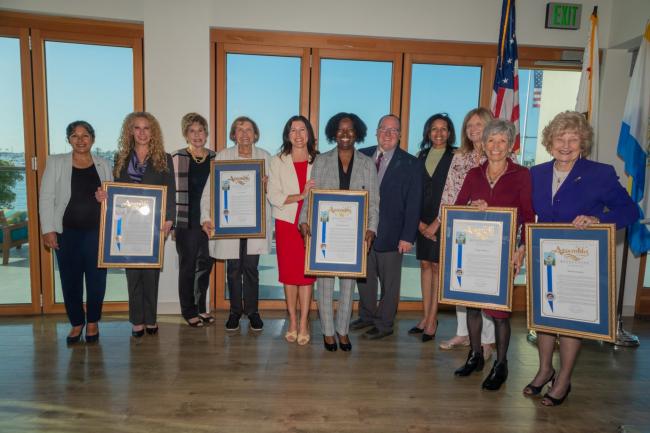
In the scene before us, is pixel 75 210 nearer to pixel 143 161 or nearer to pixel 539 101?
pixel 143 161

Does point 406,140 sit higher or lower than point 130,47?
lower

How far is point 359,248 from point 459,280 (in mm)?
737

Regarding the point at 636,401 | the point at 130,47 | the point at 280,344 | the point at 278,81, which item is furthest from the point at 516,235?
the point at 130,47

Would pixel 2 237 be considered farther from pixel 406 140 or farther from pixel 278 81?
Answer: pixel 406 140

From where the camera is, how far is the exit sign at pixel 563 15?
4477 mm

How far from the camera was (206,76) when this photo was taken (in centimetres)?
420

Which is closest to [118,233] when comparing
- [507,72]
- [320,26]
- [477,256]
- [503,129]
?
[477,256]

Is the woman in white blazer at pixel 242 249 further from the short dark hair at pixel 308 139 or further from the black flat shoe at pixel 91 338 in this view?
the black flat shoe at pixel 91 338

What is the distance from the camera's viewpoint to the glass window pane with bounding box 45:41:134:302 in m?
4.25

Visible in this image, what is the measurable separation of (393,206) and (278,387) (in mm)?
1644

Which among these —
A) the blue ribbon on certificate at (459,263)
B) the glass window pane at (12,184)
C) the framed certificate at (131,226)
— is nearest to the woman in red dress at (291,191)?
the framed certificate at (131,226)

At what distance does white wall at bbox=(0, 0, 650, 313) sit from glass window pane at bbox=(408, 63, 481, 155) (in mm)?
329

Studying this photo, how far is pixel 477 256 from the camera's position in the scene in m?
2.74

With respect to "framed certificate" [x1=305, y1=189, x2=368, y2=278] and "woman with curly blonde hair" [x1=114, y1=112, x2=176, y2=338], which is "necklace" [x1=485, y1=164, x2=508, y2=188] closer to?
"framed certificate" [x1=305, y1=189, x2=368, y2=278]
